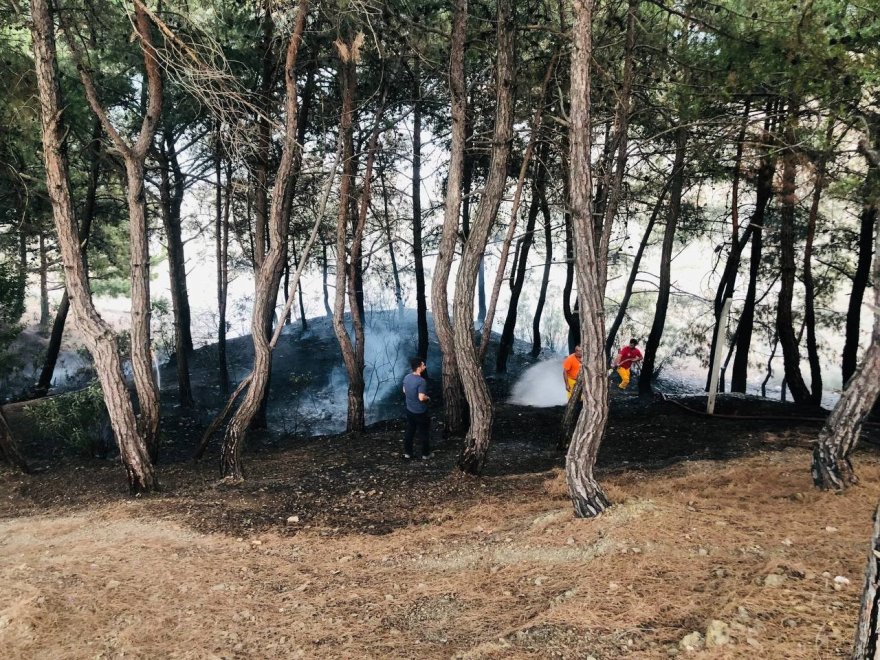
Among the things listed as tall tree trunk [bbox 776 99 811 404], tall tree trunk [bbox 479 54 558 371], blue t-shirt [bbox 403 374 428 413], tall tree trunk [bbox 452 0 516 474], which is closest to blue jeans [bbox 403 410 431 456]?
blue t-shirt [bbox 403 374 428 413]

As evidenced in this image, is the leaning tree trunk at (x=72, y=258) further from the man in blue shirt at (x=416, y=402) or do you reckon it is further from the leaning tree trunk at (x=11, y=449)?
the man in blue shirt at (x=416, y=402)

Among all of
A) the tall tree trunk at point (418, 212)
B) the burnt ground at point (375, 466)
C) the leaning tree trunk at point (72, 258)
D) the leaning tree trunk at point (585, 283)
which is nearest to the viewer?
the leaning tree trunk at point (585, 283)

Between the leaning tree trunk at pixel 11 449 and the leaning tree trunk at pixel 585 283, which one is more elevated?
the leaning tree trunk at pixel 585 283

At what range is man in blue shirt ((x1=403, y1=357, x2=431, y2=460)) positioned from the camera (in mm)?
9758

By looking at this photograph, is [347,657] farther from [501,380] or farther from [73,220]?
[501,380]

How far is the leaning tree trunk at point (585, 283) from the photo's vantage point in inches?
225

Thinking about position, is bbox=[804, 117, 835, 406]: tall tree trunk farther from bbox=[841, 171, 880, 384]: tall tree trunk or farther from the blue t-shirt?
the blue t-shirt

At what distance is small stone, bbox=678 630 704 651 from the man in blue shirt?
6.34 meters

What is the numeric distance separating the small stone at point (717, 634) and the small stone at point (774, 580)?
64cm

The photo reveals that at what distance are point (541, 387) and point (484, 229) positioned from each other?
12277mm

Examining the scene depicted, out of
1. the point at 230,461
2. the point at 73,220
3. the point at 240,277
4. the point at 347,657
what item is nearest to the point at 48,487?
the point at 230,461

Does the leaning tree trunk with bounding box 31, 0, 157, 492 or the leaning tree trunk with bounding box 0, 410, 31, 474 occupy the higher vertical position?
the leaning tree trunk with bounding box 31, 0, 157, 492

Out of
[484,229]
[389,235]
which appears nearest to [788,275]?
[484,229]

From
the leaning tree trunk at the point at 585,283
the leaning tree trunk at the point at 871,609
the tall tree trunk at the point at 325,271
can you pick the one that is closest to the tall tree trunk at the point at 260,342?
the leaning tree trunk at the point at 585,283
